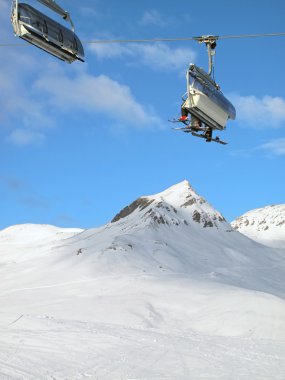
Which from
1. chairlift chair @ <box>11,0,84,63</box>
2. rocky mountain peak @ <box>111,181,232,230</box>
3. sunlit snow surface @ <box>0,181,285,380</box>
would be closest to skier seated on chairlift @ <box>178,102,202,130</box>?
chairlift chair @ <box>11,0,84,63</box>

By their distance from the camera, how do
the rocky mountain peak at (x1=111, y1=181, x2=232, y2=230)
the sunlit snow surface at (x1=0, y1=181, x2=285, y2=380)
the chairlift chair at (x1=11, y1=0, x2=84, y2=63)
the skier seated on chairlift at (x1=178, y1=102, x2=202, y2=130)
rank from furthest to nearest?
the rocky mountain peak at (x1=111, y1=181, x2=232, y2=230), the sunlit snow surface at (x1=0, y1=181, x2=285, y2=380), the skier seated on chairlift at (x1=178, y1=102, x2=202, y2=130), the chairlift chair at (x1=11, y1=0, x2=84, y2=63)

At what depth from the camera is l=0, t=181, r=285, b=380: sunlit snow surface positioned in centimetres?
1908

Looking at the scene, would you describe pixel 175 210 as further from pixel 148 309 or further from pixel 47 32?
pixel 47 32

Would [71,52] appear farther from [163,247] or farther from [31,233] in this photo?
Result: [31,233]

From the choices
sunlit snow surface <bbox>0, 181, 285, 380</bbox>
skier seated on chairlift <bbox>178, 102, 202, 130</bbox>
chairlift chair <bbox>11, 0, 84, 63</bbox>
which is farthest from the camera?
sunlit snow surface <bbox>0, 181, 285, 380</bbox>

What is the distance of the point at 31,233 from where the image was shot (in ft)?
627

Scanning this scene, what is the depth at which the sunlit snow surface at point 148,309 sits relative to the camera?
19.1 meters

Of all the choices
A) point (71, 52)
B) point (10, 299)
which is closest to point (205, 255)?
point (10, 299)

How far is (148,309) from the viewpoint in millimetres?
43750

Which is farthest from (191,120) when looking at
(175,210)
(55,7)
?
(175,210)

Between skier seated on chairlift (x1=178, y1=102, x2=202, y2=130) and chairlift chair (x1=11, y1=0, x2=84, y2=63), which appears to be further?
skier seated on chairlift (x1=178, y1=102, x2=202, y2=130)

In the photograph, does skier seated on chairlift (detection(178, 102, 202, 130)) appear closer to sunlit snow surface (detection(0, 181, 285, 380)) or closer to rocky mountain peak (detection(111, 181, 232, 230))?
sunlit snow surface (detection(0, 181, 285, 380))

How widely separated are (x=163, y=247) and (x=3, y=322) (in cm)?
7052

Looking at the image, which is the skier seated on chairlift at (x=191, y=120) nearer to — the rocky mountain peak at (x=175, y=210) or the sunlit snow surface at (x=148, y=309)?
the sunlit snow surface at (x=148, y=309)
